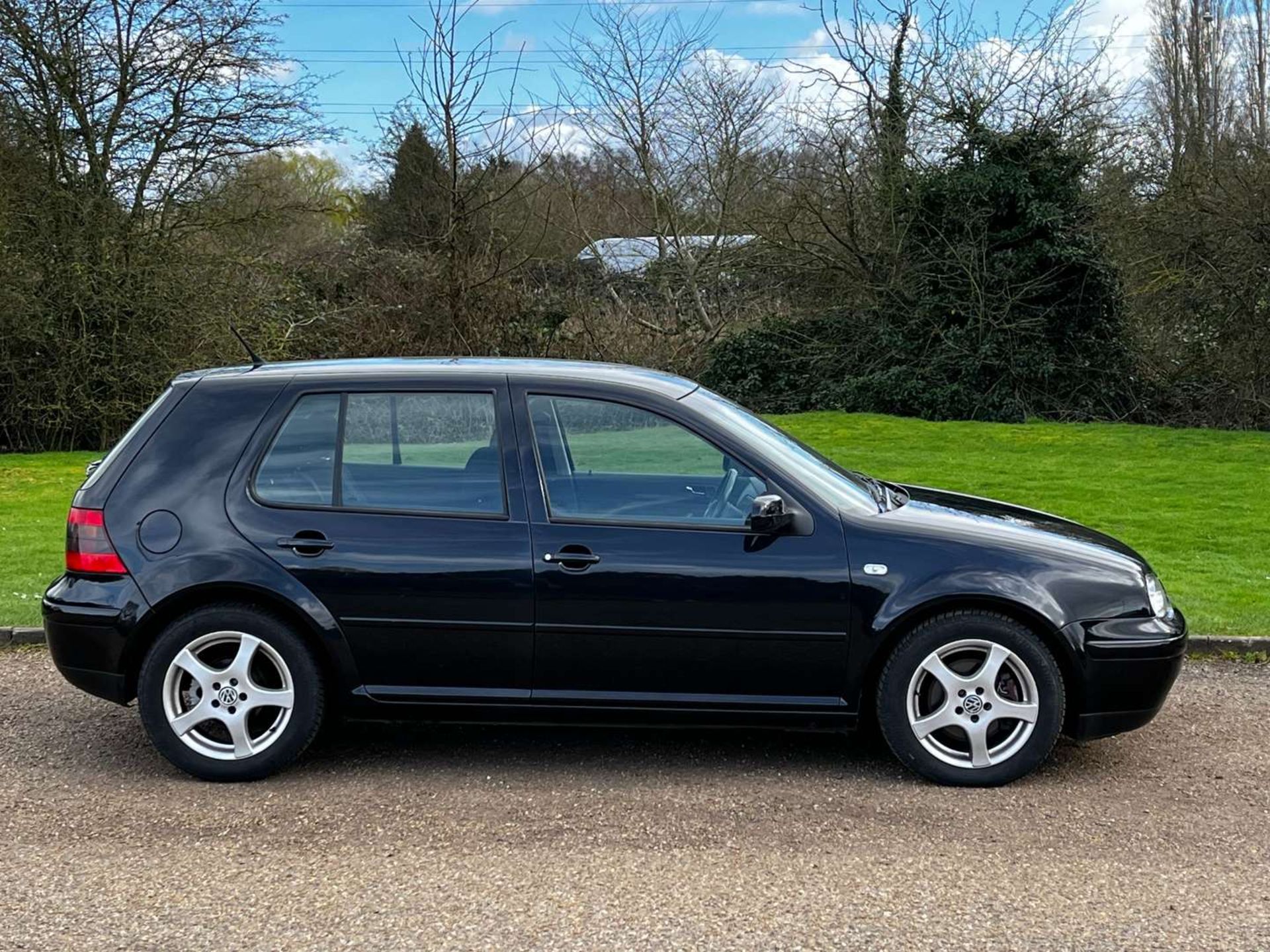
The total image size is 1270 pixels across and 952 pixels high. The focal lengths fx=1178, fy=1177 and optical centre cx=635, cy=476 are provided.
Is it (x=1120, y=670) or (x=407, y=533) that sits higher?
(x=407, y=533)

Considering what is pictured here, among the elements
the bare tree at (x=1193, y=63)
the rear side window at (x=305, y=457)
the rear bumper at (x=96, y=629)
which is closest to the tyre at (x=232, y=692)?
the rear bumper at (x=96, y=629)

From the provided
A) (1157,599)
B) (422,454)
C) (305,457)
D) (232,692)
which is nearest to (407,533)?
(422,454)

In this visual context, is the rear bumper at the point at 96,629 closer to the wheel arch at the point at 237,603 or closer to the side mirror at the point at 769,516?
the wheel arch at the point at 237,603

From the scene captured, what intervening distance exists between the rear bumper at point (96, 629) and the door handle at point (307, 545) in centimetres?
60

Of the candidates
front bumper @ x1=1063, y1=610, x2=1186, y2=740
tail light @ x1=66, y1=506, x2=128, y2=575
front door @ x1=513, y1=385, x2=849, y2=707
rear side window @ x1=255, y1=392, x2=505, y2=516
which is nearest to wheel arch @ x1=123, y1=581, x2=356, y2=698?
tail light @ x1=66, y1=506, x2=128, y2=575

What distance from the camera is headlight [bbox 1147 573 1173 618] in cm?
471

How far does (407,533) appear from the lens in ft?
15.3

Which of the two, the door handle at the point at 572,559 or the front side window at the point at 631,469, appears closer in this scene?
the door handle at the point at 572,559

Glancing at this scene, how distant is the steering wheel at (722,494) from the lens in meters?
4.71

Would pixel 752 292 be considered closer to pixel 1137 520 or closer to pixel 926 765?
pixel 1137 520

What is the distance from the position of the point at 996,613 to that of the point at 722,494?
117 cm

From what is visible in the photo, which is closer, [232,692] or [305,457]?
[232,692]

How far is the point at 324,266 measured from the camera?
23.6 meters

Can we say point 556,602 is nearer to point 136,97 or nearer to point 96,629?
point 96,629
